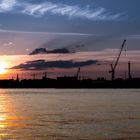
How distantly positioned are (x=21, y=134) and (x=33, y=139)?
156 inches

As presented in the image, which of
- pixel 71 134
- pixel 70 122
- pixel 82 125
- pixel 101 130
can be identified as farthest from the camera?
pixel 70 122

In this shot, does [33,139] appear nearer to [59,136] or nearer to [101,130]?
[59,136]

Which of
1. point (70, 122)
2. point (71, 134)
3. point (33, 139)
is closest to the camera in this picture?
point (33, 139)

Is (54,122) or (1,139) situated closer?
(1,139)

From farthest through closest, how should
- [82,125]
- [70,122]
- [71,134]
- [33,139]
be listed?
1. [70,122]
2. [82,125]
3. [71,134]
4. [33,139]

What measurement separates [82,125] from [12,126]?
24.8 ft

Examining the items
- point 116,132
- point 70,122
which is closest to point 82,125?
point 70,122

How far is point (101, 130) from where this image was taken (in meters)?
48.2

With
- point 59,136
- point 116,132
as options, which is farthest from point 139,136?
point 59,136

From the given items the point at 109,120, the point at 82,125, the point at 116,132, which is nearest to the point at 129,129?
the point at 116,132

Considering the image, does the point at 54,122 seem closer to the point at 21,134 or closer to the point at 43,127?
the point at 43,127

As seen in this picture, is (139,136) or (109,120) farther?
(109,120)

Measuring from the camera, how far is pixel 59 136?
43656mm

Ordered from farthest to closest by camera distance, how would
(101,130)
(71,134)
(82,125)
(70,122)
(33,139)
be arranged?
1. (70,122)
2. (82,125)
3. (101,130)
4. (71,134)
5. (33,139)
